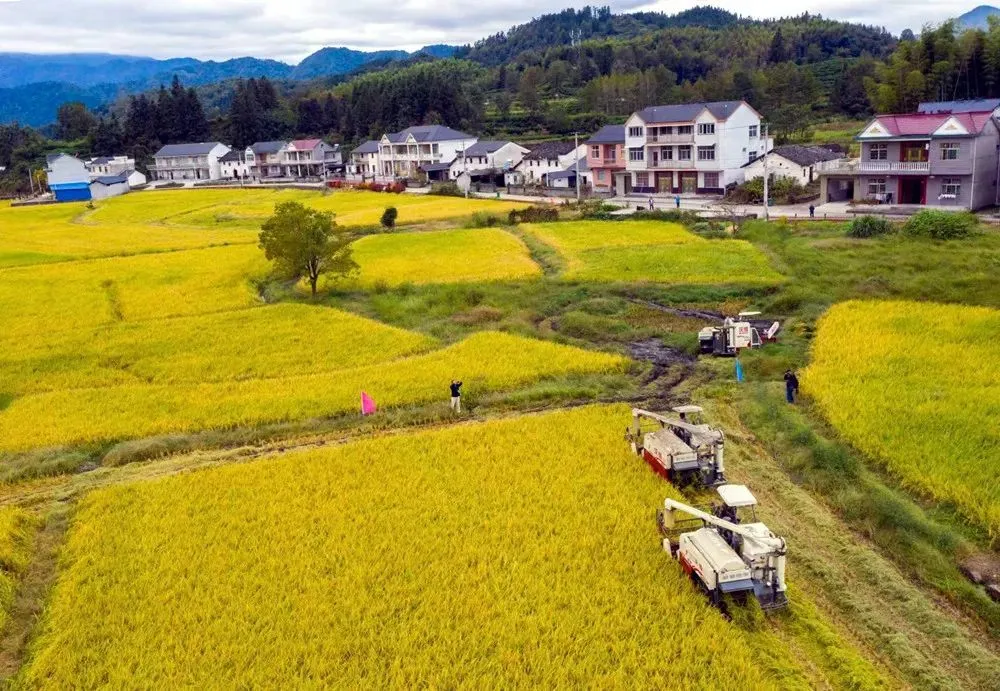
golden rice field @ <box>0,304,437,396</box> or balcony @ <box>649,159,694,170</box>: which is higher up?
balcony @ <box>649,159,694,170</box>

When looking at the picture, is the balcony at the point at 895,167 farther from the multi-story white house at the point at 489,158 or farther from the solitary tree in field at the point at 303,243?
the multi-story white house at the point at 489,158

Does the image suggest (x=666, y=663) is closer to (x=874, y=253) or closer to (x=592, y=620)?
(x=592, y=620)

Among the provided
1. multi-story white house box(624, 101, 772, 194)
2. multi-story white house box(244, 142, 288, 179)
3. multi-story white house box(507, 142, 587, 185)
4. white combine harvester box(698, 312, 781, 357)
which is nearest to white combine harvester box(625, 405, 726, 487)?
white combine harvester box(698, 312, 781, 357)

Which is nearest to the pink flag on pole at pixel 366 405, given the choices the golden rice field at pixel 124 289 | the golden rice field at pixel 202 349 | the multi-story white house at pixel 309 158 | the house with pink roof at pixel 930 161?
the golden rice field at pixel 202 349

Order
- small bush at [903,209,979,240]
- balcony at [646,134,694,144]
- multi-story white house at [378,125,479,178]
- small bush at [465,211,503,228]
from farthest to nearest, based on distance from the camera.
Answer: multi-story white house at [378,125,479,178] < balcony at [646,134,694,144] < small bush at [465,211,503,228] < small bush at [903,209,979,240]

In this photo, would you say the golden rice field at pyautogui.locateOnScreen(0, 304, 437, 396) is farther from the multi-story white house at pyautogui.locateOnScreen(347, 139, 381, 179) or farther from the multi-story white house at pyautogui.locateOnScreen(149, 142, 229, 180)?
the multi-story white house at pyautogui.locateOnScreen(149, 142, 229, 180)

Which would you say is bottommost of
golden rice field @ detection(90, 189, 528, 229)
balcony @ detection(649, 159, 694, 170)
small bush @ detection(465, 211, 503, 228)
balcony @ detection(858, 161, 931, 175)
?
small bush @ detection(465, 211, 503, 228)

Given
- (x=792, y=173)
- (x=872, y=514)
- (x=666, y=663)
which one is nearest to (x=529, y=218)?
(x=792, y=173)
